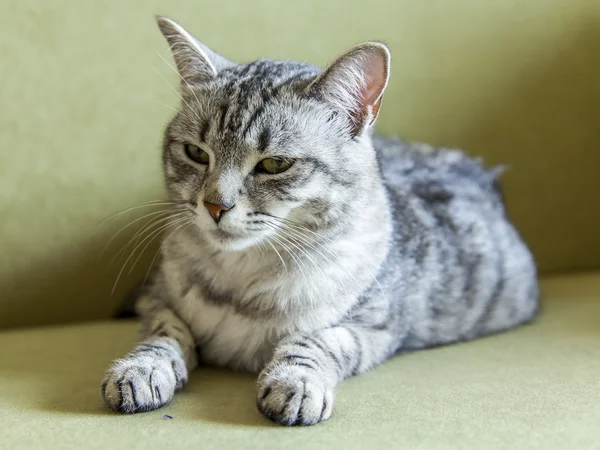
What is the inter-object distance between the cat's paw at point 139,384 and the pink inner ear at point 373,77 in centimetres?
67

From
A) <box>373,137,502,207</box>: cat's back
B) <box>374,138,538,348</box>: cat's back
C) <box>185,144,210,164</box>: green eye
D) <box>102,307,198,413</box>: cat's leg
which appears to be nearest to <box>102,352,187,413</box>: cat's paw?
<box>102,307,198,413</box>: cat's leg

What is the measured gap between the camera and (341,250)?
1581mm

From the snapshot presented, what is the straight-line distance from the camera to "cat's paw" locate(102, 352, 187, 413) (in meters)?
1.34

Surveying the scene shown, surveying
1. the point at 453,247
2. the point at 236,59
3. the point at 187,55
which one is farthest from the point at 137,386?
the point at 236,59

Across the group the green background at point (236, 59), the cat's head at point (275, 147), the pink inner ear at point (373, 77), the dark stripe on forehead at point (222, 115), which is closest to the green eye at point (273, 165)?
the cat's head at point (275, 147)

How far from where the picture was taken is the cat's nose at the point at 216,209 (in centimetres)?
139

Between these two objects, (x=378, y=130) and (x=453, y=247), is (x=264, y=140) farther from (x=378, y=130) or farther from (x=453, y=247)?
(x=378, y=130)

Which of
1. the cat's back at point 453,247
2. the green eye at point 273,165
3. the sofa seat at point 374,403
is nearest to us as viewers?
the sofa seat at point 374,403

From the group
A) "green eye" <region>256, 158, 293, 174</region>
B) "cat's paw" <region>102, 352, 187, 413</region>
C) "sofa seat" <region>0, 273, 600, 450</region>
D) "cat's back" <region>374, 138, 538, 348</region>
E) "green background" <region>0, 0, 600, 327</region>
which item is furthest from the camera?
"green background" <region>0, 0, 600, 327</region>

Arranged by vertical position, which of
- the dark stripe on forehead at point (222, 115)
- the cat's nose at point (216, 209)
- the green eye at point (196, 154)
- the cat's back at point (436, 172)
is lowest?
the cat's nose at point (216, 209)

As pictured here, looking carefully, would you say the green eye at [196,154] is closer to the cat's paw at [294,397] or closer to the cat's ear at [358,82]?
the cat's ear at [358,82]

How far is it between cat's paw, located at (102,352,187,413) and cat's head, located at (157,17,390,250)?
269mm

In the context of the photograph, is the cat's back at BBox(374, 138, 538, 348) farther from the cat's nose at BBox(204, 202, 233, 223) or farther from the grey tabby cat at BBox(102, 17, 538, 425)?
the cat's nose at BBox(204, 202, 233, 223)

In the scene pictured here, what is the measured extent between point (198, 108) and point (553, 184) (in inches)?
50.0
